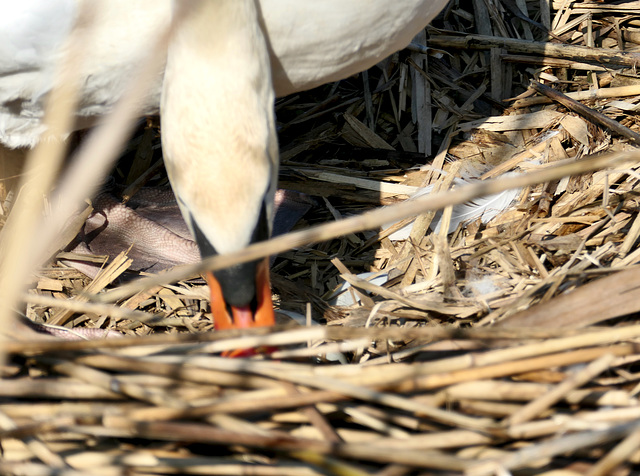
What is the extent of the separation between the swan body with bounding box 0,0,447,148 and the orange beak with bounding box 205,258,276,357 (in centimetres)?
66

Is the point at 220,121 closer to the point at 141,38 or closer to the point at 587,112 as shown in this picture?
the point at 141,38

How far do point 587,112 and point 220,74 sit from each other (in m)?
1.61

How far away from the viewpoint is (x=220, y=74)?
1.72 metres

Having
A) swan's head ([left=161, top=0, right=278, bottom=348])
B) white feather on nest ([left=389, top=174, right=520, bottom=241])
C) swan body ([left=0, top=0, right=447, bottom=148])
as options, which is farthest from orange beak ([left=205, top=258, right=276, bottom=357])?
white feather on nest ([left=389, top=174, right=520, bottom=241])

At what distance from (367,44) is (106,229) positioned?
4.40 feet

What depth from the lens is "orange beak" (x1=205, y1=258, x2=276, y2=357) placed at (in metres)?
1.75

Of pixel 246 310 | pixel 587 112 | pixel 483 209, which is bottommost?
pixel 483 209

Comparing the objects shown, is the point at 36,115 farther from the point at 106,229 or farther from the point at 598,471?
the point at 598,471

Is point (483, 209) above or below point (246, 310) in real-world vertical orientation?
below

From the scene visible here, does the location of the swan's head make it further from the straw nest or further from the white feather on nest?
the white feather on nest

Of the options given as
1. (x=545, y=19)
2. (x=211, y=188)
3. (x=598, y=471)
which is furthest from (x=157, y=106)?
(x=545, y=19)

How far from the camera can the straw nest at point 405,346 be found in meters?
1.28

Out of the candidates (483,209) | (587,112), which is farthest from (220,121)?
(587,112)

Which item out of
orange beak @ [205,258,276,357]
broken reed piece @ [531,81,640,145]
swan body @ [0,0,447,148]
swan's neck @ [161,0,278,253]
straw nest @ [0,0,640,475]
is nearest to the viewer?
straw nest @ [0,0,640,475]
